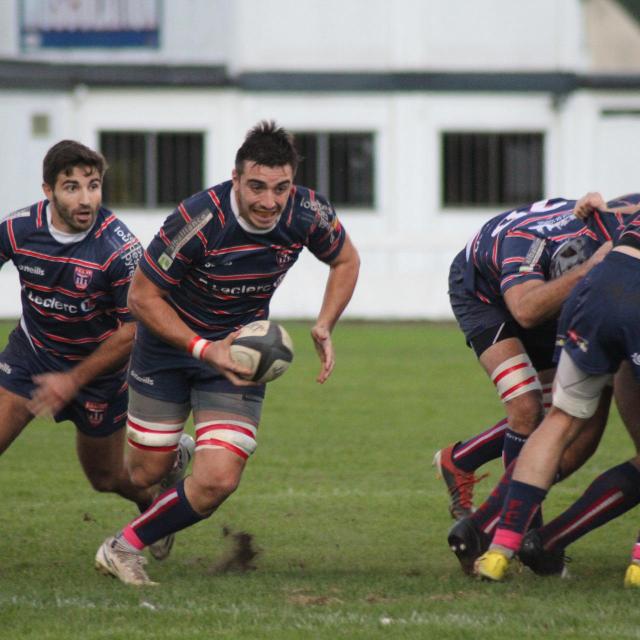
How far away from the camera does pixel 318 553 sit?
747cm

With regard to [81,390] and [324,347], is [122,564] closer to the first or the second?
[81,390]

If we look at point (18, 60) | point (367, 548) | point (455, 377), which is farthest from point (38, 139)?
point (367, 548)

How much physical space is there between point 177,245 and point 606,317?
6.20 ft

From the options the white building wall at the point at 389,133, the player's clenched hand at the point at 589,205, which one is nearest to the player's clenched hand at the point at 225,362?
the player's clenched hand at the point at 589,205

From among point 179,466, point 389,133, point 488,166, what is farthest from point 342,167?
point 179,466

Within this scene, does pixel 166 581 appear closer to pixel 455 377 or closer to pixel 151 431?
pixel 151 431

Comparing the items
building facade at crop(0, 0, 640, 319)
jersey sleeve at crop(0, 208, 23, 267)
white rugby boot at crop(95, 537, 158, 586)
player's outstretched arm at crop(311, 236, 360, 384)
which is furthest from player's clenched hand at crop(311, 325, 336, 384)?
building facade at crop(0, 0, 640, 319)

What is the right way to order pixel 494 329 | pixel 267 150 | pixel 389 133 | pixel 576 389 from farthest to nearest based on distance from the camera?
pixel 389 133
pixel 494 329
pixel 267 150
pixel 576 389

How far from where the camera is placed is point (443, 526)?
26.9ft

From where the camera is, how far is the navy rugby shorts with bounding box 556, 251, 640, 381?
6.02 metres

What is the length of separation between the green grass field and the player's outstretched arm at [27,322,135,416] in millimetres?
805

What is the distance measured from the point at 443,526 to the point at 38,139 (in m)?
19.8

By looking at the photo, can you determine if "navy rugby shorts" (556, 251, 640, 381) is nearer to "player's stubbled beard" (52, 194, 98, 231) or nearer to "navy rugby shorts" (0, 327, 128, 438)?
"player's stubbled beard" (52, 194, 98, 231)

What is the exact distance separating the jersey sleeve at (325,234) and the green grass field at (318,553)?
1533 millimetres
